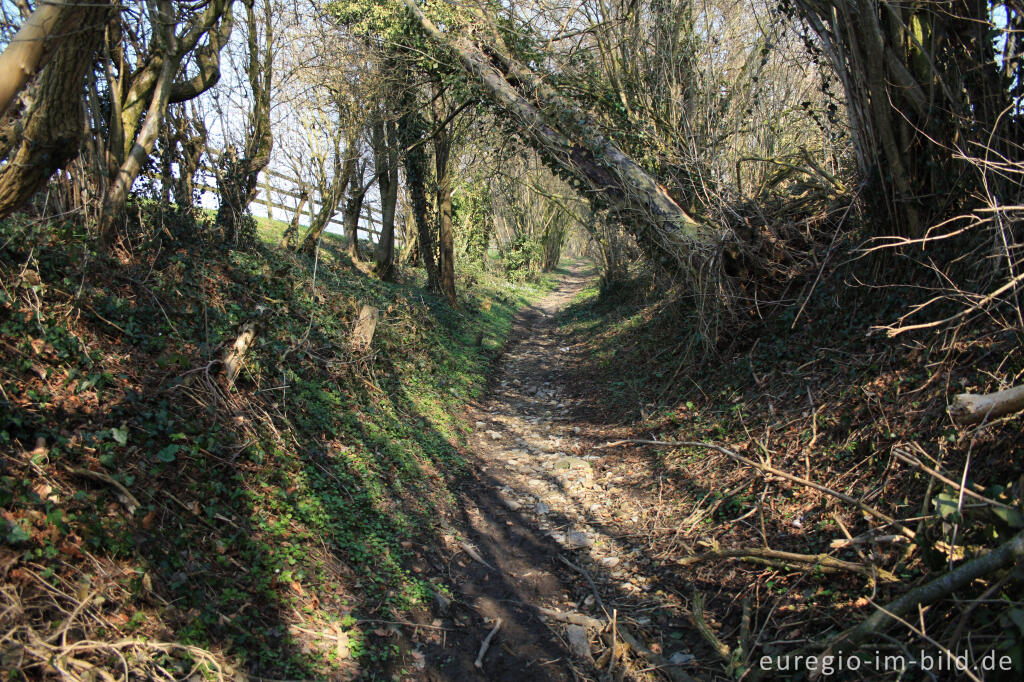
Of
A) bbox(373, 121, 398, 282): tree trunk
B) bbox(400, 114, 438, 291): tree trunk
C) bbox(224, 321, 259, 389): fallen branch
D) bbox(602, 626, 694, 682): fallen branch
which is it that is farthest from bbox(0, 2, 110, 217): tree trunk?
bbox(373, 121, 398, 282): tree trunk

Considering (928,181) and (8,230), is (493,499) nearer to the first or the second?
(8,230)

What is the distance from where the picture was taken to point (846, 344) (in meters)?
5.40

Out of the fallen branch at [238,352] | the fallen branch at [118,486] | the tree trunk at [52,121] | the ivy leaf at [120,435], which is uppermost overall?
the tree trunk at [52,121]

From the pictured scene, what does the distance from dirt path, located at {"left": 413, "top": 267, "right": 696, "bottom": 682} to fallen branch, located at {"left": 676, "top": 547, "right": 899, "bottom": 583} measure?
2.03 ft

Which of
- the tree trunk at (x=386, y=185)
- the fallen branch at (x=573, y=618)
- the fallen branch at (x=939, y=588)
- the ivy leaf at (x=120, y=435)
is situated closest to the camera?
the fallen branch at (x=939, y=588)

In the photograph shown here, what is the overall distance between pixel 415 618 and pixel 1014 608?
3.29 metres

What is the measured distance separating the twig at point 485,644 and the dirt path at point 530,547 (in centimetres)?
4

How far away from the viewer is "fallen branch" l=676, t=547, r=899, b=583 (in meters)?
3.12

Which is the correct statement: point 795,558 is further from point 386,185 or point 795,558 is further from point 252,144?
point 386,185

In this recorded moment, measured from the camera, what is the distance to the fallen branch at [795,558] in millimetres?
3125

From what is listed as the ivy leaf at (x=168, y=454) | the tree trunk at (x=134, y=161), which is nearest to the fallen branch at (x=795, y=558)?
the ivy leaf at (x=168, y=454)

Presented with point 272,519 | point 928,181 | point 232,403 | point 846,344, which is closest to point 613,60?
point 928,181

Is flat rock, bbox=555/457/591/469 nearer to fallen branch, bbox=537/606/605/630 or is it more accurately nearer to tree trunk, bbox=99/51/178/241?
fallen branch, bbox=537/606/605/630

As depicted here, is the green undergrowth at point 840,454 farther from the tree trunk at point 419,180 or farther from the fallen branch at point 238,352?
the tree trunk at point 419,180
